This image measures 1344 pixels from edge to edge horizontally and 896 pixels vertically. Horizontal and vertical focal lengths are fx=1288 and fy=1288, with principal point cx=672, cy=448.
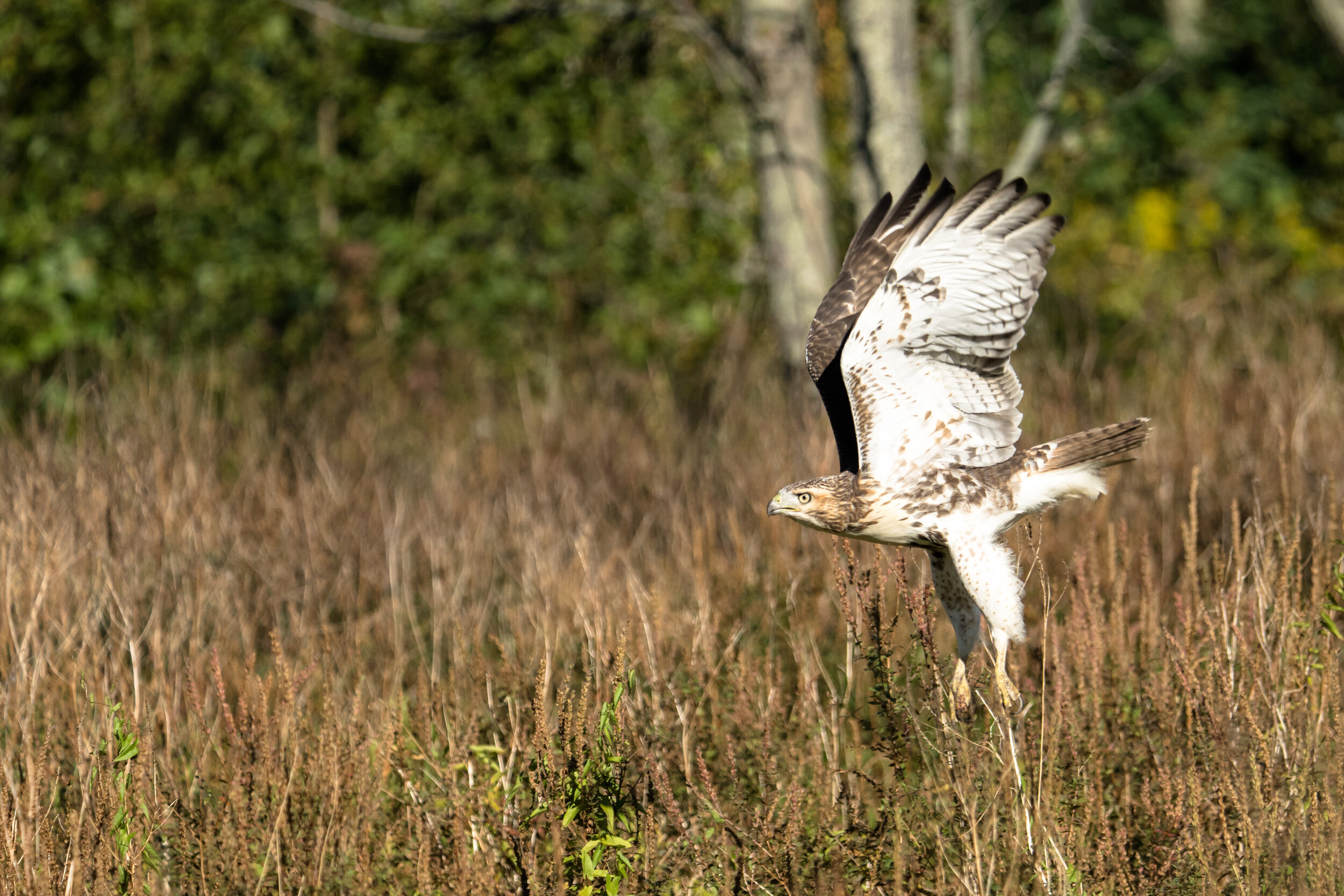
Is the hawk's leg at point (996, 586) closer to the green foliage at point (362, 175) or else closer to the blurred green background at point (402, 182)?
the blurred green background at point (402, 182)

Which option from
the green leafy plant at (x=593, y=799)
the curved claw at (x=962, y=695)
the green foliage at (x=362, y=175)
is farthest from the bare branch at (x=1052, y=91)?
the green leafy plant at (x=593, y=799)

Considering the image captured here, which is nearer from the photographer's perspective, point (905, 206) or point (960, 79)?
point (905, 206)

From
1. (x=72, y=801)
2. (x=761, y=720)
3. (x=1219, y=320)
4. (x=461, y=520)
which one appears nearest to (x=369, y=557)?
(x=461, y=520)

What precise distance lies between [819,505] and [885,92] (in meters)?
3.07

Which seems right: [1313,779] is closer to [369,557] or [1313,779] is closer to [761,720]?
[761,720]

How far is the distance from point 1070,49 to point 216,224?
523 centimetres

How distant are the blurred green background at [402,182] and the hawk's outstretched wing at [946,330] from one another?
3.96 m

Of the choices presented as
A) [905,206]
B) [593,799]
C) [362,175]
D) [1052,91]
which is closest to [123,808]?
[593,799]

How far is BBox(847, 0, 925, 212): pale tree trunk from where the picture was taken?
18.1 ft

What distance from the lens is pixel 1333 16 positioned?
716cm

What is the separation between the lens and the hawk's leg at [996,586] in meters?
2.96

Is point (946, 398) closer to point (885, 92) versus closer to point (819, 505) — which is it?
point (819, 505)

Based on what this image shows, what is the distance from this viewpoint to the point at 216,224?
8172 millimetres

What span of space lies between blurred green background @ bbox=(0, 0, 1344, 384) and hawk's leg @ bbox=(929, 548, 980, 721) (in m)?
4.05
